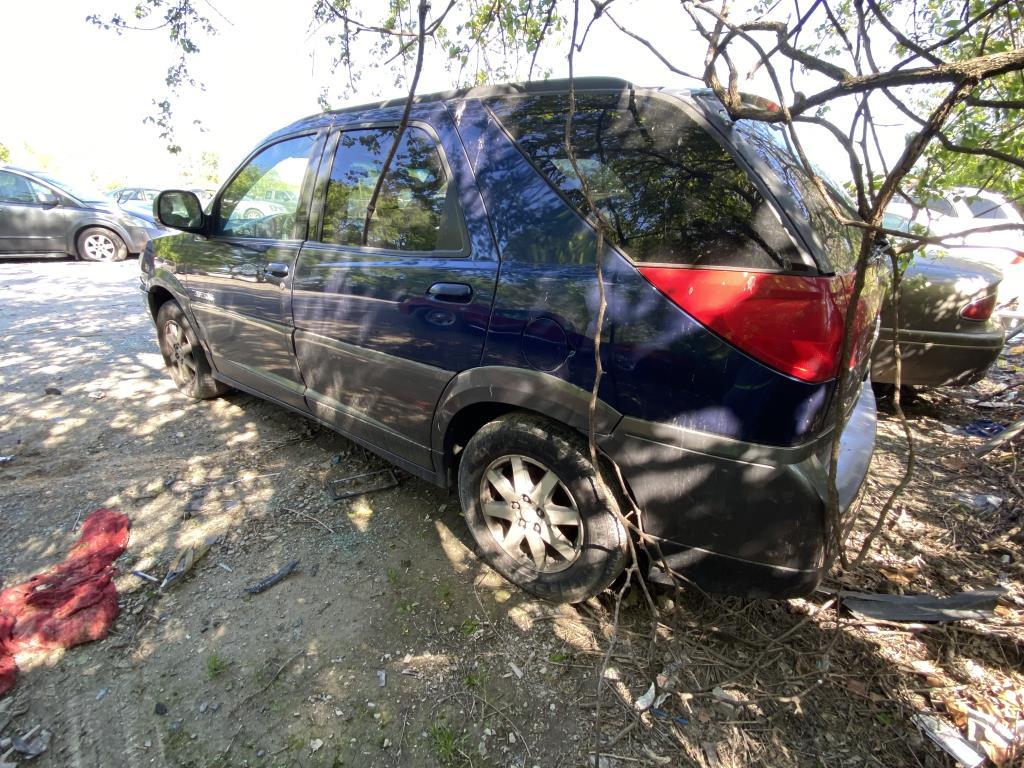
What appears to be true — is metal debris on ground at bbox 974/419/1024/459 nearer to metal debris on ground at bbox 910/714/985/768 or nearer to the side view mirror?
metal debris on ground at bbox 910/714/985/768

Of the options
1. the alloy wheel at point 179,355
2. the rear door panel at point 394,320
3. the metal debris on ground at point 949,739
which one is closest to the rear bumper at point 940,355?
the metal debris on ground at point 949,739

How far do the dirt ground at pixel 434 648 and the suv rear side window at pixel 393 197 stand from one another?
1.39 meters

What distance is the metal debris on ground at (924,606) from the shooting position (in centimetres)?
197

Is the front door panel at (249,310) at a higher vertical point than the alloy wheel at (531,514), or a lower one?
higher

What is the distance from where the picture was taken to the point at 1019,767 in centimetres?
157

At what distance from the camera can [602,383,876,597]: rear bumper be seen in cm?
155

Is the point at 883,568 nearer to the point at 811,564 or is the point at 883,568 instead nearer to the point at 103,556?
the point at 811,564

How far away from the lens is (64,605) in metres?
2.11

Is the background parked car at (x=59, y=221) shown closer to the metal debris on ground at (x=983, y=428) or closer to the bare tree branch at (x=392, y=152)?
the bare tree branch at (x=392, y=152)

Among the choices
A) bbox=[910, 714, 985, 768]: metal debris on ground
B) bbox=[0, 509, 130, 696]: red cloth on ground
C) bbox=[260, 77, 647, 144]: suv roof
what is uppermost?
bbox=[260, 77, 647, 144]: suv roof

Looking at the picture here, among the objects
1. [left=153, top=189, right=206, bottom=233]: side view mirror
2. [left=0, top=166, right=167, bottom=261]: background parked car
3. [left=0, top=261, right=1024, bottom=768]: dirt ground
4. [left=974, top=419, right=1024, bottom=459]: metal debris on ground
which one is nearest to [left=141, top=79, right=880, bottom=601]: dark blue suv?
Answer: [left=0, top=261, right=1024, bottom=768]: dirt ground

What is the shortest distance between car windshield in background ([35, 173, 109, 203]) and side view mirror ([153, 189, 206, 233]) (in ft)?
26.9

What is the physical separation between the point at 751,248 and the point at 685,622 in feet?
4.82

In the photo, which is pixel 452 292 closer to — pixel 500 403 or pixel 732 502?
pixel 500 403
